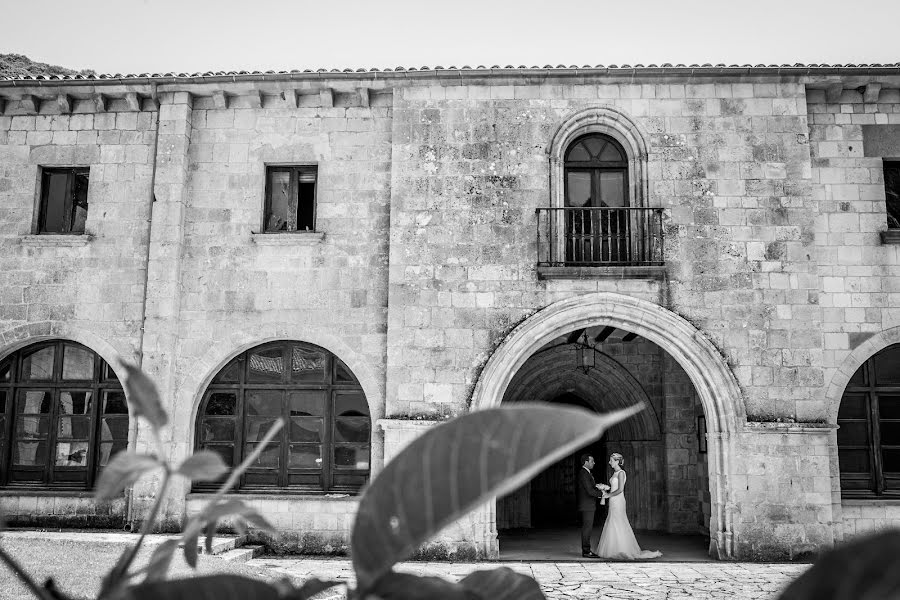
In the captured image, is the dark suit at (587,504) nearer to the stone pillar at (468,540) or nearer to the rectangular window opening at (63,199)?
the stone pillar at (468,540)

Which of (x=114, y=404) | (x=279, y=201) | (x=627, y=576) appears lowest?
(x=627, y=576)

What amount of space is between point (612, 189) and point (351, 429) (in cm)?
487

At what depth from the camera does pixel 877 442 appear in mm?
10141

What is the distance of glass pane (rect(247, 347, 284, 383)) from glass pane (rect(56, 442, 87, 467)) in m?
2.48

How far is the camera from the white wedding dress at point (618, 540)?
10094 millimetres

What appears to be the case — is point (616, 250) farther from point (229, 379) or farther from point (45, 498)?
point (45, 498)

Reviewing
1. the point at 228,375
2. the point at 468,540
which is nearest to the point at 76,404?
the point at 228,375

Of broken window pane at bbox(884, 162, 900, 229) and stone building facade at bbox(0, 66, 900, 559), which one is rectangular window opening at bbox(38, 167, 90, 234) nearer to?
stone building facade at bbox(0, 66, 900, 559)

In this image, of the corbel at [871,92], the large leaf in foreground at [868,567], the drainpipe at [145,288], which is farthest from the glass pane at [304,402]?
the large leaf in foreground at [868,567]

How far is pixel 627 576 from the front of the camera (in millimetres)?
8555

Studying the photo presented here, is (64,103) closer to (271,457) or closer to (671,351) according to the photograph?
(271,457)

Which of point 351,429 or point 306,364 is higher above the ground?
point 306,364

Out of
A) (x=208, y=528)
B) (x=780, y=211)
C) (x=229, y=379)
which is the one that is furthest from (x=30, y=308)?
(x=208, y=528)

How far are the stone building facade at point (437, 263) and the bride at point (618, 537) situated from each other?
1091 mm
